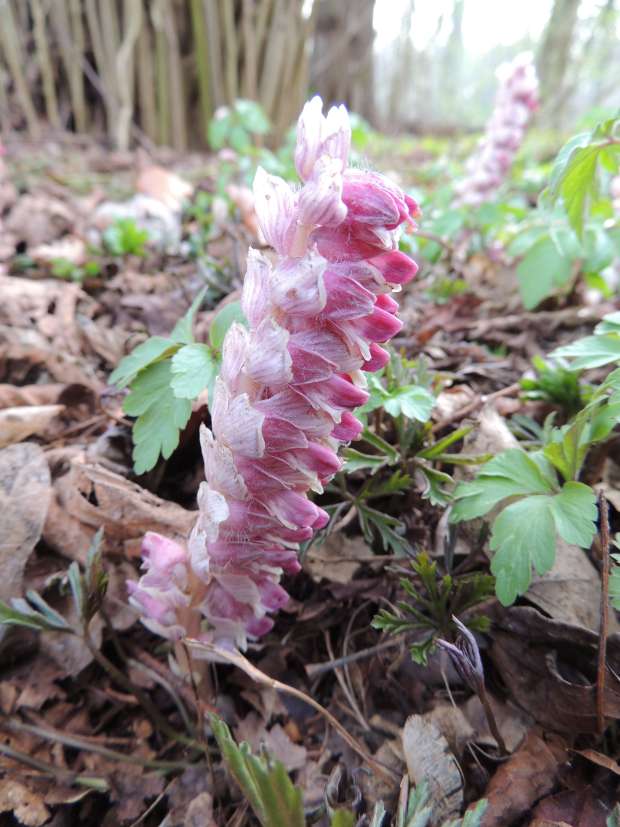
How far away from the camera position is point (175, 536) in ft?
4.93

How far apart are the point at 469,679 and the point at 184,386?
0.82 m

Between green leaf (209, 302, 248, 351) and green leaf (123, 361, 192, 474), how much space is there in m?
0.14

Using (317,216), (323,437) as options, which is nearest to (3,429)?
(323,437)

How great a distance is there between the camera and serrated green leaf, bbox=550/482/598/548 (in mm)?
1119

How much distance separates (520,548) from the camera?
45.8 inches

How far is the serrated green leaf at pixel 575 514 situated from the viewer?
112 centimetres

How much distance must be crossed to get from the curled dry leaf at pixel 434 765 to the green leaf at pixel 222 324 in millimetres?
926

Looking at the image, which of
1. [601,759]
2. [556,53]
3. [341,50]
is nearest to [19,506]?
[601,759]

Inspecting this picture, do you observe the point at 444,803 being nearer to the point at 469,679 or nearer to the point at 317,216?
the point at 469,679

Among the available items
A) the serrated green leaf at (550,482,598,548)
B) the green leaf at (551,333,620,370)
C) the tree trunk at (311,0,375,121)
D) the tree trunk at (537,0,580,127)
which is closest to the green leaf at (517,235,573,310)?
the green leaf at (551,333,620,370)

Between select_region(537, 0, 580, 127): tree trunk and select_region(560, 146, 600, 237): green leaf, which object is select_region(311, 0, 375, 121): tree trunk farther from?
select_region(560, 146, 600, 237): green leaf

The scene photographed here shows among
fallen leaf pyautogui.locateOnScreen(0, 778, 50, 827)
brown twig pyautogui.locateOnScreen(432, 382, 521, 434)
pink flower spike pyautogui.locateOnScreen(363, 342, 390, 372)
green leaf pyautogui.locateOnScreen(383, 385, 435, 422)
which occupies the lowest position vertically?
fallen leaf pyautogui.locateOnScreen(0, 778, 50, 827)

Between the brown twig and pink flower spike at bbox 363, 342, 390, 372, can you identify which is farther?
the brown twig

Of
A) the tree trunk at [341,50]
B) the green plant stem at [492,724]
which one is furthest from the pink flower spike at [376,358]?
the tree trunk at [341,50]
